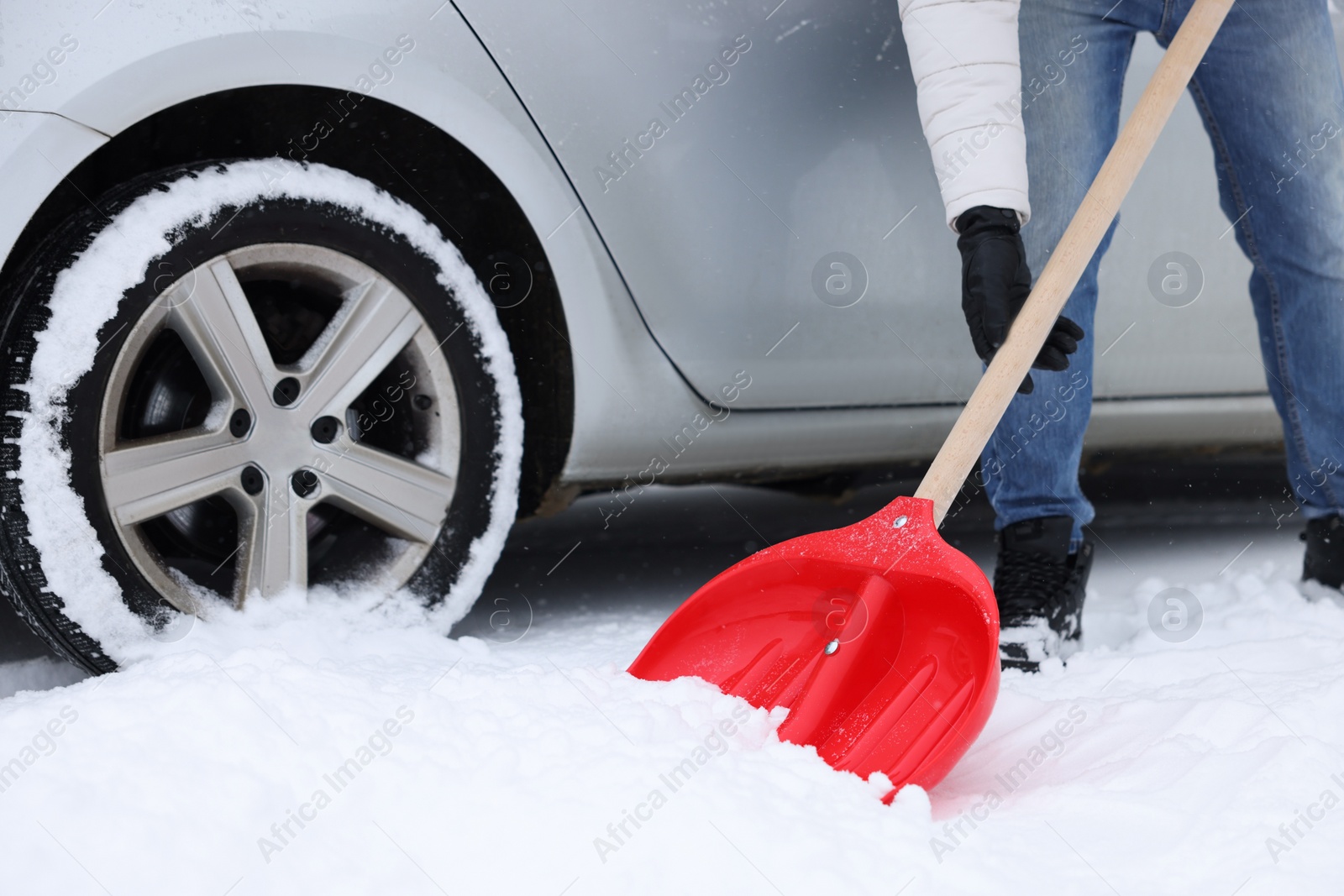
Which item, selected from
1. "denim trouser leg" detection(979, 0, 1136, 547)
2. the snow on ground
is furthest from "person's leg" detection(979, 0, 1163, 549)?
the snow on ground

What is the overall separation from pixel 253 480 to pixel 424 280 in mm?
373

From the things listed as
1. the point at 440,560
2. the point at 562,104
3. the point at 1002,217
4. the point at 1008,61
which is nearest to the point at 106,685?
the point at 440,560

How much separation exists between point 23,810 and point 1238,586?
207 centimetres

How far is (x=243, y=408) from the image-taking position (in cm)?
144

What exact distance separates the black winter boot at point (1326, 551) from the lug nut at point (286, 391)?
1.87m

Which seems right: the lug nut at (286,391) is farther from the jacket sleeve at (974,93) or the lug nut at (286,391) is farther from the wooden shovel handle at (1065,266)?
the jacket sleeve at (974,93)

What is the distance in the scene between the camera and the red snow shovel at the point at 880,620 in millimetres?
1276

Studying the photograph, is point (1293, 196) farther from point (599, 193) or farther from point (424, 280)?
point (424, 280)

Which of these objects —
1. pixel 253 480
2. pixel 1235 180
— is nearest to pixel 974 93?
pixel 1235 180

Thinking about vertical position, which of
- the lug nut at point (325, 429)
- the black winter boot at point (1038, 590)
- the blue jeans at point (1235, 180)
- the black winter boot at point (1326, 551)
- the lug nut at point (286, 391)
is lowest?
the black winter boot at point (1326, 551)

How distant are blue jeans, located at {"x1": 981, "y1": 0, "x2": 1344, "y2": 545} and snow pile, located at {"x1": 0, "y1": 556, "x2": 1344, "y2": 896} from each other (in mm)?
543

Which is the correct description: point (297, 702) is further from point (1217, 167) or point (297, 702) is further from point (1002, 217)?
point (1217, 167)

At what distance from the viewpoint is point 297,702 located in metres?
1.15

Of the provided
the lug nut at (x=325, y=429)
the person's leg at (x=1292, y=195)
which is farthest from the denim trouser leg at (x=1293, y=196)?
the lug nut at (x=325, y=429)
